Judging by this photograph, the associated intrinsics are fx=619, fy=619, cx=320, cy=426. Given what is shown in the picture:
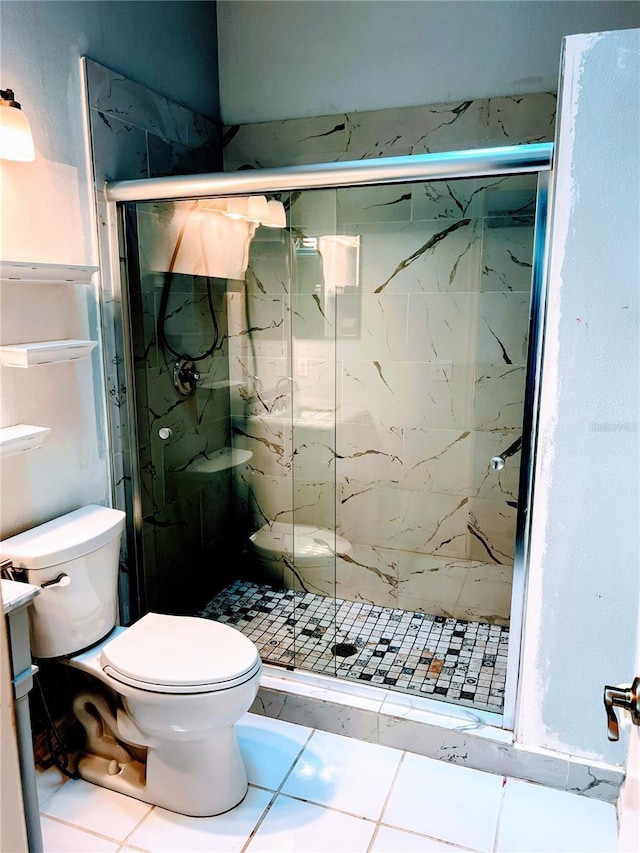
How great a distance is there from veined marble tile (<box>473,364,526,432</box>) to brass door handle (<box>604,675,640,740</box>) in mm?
1687

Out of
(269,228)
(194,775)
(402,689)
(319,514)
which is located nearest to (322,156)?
(269,228)

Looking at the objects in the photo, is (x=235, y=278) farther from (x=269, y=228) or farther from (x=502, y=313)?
(x=502, y=313)

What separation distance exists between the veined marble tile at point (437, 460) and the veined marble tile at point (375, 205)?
2.88ft

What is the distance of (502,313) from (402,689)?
1431 mm

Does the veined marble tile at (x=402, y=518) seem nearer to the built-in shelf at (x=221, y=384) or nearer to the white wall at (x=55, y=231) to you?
the built-in shelf at (x=221, y=384)

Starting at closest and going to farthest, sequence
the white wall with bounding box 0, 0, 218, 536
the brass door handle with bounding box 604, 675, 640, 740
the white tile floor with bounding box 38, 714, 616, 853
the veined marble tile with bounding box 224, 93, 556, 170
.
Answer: the brass door handle with bounding box 604, 675, 640, 740, the white tile floor with bounding box 38, 714, 616, 853, the white wall with bounding box 0, 0, 218, 536, the veined marble tile with bounding box 224, 93, 556, 170

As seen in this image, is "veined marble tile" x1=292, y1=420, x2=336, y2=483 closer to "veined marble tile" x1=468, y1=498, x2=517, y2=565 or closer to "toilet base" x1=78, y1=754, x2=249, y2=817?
"veined marble tile" x1=468, y1=498, x2=517, y2=565

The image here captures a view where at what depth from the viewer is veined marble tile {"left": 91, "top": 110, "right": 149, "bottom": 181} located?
2.01 m

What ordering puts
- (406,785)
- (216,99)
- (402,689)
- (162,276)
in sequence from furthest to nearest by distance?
(216,99)
(162,276)
(402,689)
(406,785)

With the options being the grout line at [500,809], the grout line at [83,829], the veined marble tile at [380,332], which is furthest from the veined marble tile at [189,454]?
the grout line at [500,809]

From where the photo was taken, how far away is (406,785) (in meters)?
1.83

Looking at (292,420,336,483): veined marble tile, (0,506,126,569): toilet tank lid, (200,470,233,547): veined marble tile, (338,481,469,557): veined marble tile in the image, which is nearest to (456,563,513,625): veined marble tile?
(338,481,469,557): veined marble tile

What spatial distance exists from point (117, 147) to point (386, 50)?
1.14 metres

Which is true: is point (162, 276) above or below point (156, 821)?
above
